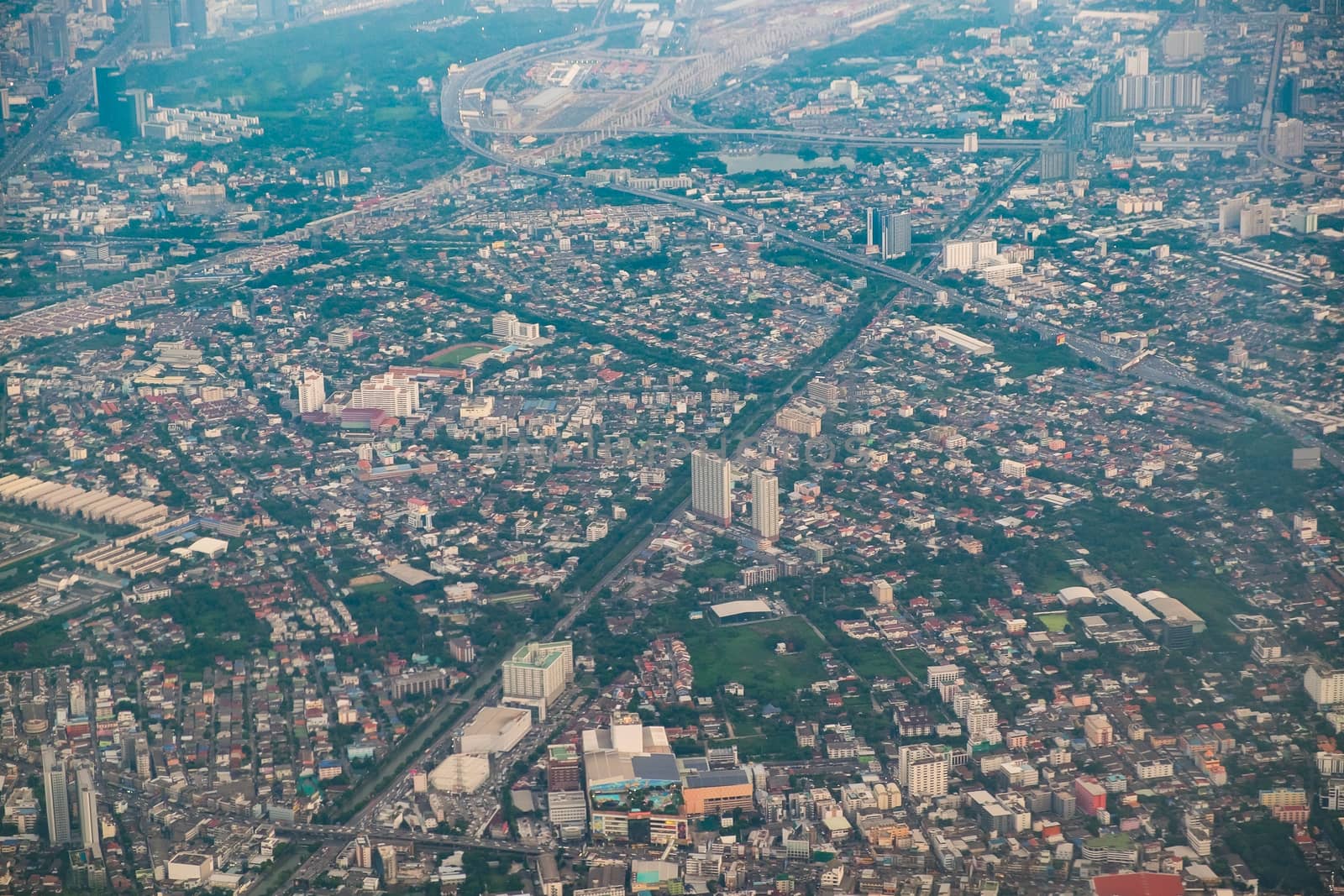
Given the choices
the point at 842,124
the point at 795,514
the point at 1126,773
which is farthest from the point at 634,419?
the point at 842,124

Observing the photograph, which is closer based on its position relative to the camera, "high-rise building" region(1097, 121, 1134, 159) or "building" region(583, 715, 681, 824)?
"building" region(583, 715, 681, 824)

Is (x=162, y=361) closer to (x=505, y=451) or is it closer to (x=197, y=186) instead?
(x=505, y=451)

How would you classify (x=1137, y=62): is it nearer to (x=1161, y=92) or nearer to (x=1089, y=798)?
(x=1161, y=92)

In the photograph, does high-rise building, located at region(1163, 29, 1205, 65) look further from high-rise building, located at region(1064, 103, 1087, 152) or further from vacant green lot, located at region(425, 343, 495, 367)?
vacant green lot, located at region(425, 343, 495, 367)

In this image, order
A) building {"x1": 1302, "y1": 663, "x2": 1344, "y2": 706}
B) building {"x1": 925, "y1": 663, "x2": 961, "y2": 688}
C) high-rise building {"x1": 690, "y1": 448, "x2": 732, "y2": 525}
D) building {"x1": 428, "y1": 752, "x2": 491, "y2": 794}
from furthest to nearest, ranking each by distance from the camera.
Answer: high-rise building {"x1": 690, "y1": 448, "x2": 732, "y2": 525} < building {"x1": 925, "y1": 663, "x2": 961, "y2": 688} < building {"x1": 1302, "y1": 663, "x2": 1344, "y2": 706} < building {"x1": 428, "y1": 752, "x2": 491, "y2": 794}

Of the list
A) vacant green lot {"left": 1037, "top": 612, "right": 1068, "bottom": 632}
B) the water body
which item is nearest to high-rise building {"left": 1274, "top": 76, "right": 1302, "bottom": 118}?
the water body

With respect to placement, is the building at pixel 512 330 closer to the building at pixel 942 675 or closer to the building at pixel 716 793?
the building at pixel 942 675

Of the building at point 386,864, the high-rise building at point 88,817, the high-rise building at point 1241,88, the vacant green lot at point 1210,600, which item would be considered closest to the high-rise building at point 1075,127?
the high-rise building at point 1241,88
